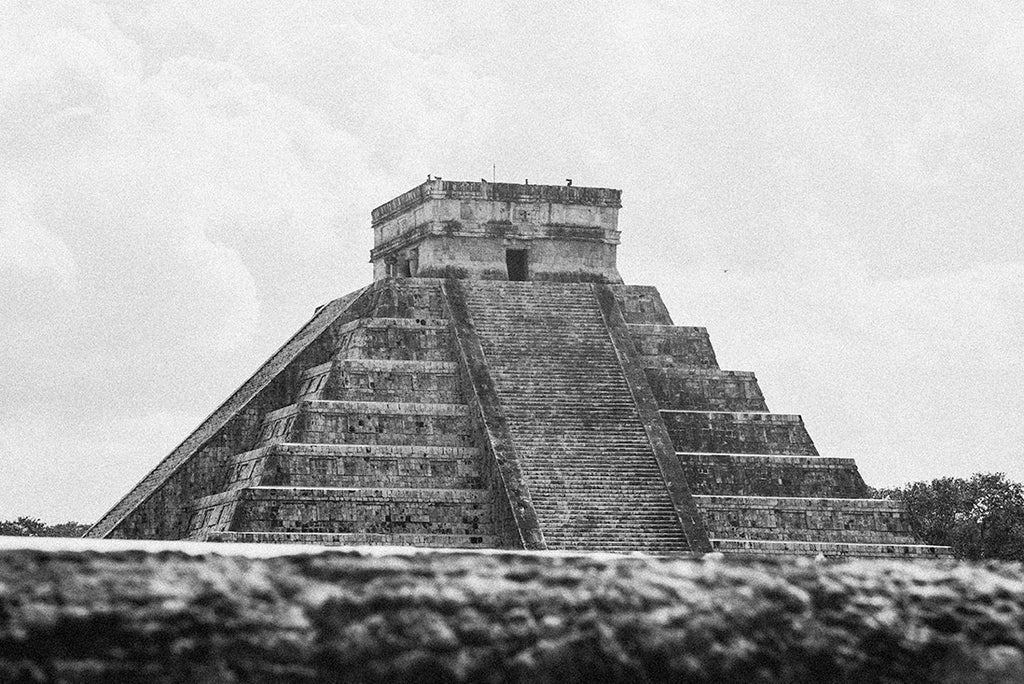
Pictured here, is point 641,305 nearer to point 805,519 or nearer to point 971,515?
point 805,519

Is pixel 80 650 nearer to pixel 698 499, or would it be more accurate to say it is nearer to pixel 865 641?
pixel 865 641

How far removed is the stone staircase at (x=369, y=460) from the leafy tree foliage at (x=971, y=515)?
1286 centimetres

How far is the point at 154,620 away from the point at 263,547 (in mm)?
476

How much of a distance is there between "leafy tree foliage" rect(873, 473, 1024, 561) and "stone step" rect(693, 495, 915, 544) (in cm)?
920

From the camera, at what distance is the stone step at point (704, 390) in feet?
94.3

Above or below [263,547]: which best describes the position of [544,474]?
above

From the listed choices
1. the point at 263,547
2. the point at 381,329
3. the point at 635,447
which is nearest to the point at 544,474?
the point at 635,447

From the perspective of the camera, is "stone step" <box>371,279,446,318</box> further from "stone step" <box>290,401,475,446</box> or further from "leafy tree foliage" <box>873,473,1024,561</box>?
"leafy tree foliage" <box>873,473,1024,561</box>

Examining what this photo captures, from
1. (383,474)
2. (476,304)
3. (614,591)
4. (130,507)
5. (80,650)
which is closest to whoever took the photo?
(80,650)

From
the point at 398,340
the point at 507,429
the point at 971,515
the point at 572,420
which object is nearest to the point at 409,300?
the point at 398,340

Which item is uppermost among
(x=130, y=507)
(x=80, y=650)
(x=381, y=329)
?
(x=381, y=329)

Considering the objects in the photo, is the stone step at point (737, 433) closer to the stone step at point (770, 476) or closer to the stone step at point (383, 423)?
the stone step at point (770, 476)

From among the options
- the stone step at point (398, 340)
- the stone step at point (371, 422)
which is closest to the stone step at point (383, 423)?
the stone step at point (371, 422)

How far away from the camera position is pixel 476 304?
2958 centimetres
